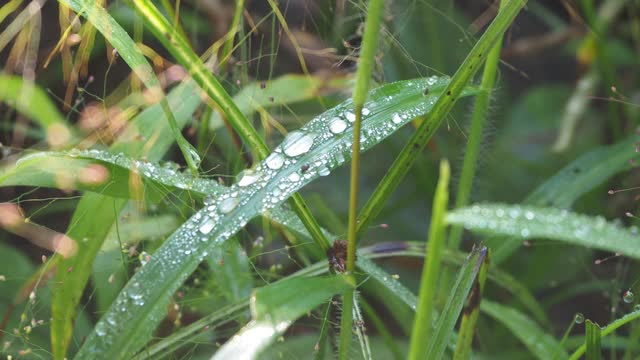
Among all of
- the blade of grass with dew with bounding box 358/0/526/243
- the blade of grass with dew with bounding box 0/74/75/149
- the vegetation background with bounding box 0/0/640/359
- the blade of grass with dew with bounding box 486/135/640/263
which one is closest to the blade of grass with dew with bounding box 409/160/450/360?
the vegetation background with bounding box 0/0/640/359

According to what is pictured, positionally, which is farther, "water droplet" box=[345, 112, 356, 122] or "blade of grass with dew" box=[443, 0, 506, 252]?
"blade of grass with dew" box=[443, 0, 506, 252]

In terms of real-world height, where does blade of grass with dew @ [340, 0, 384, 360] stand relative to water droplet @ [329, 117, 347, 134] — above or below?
below

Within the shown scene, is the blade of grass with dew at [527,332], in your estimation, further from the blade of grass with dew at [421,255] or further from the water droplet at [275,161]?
the water droplet at [275,161]

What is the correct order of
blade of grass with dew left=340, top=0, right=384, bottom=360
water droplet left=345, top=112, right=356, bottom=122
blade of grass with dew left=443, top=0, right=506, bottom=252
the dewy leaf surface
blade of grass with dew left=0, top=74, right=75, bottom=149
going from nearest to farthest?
blade of grass with dew left=340, top=0, right=384, bottom=360, the dewy leaf surface, water droplet left=345, top=112, right=356, bottom=122, blade of grass with dew left=443, top=0, right=506, bottom=252, blade of grass with dew left=0, top=74, right=75, bottom=149

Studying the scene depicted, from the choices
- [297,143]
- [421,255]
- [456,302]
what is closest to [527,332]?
[421,255]

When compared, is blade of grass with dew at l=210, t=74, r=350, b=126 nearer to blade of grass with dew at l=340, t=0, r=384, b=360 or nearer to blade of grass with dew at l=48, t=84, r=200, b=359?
blade of grass with dew at l=48, t=84, r=200, b=359

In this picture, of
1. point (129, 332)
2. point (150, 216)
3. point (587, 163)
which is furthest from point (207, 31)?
point (129, 332)
